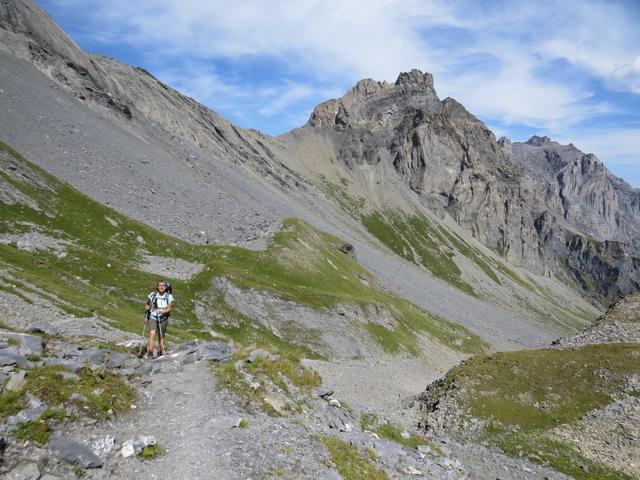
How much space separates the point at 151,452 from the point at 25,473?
338 centimetres

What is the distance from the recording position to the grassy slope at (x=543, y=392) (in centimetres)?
2931

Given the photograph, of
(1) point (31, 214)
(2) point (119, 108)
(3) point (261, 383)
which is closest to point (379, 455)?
(3) point (261, 383)

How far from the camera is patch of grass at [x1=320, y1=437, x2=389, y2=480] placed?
55.1 ft

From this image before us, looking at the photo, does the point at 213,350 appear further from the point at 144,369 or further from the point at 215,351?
the point at 144,369

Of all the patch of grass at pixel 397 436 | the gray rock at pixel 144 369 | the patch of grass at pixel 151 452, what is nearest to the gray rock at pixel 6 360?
the gray rock at pixel 144 369

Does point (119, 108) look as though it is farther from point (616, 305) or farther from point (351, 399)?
point (616, 305)

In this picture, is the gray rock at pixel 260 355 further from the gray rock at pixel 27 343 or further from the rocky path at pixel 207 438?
the gray rock at pixel 27 343

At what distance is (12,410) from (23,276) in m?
25.1

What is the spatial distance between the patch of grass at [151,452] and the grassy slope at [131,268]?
20148mm

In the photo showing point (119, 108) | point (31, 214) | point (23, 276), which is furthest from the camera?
point (119, 108)

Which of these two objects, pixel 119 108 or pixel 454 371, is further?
pixel 119 108

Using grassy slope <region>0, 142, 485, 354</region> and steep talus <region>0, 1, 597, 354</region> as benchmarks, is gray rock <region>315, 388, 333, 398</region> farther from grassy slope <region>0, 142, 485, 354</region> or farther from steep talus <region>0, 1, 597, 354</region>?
steep talus <region>0, 1, 597, 354</region>

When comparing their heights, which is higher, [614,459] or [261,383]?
[261,383]

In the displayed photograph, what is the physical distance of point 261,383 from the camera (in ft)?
67.7
